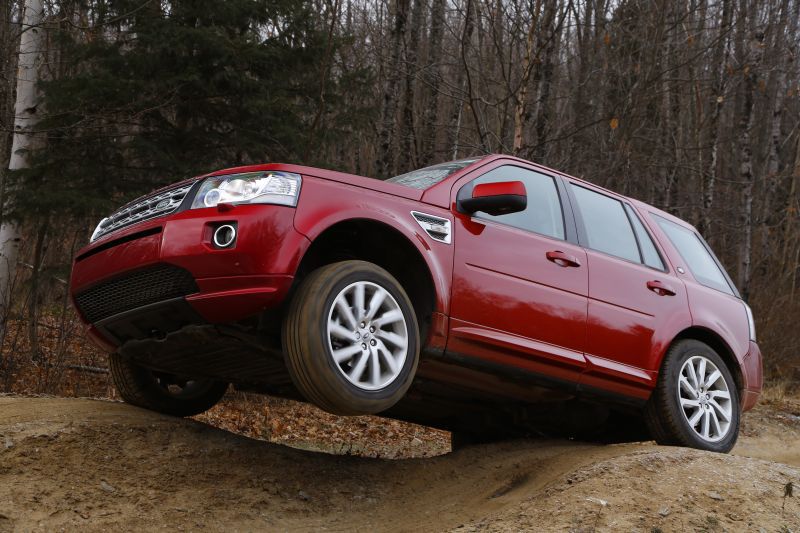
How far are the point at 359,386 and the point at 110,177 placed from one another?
712 centimetres

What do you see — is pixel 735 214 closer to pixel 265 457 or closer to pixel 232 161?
pixel 232 161

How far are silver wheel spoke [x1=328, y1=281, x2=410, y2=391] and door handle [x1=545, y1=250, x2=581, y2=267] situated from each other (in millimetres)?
1339

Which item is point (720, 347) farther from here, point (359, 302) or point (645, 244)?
point (359, 302)

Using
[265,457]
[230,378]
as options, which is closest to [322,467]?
[265,457]

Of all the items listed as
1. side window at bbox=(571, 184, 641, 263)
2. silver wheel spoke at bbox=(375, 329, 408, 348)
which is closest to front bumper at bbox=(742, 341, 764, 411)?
side window at bbox=(571, 184, 641, 263)

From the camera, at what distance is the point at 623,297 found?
209 inches

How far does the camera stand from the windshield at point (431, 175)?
484 centimetres

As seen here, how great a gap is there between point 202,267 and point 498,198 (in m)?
1.67

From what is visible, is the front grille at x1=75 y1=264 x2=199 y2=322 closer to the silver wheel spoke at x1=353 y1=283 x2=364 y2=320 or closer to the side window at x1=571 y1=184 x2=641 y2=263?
the silver wheel spoke at x1=353 y1=283 x2=364 y2=320

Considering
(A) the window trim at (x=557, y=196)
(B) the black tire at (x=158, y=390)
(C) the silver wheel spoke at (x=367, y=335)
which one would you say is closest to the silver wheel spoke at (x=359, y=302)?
(C) the silver wheel spoke at (x=367, y=335)

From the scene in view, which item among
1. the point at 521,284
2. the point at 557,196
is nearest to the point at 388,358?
→ the point at 521,284

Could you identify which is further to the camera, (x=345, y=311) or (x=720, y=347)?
(x=720, y=347)

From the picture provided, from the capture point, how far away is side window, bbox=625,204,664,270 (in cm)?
580

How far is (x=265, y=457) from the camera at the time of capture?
191 inches
